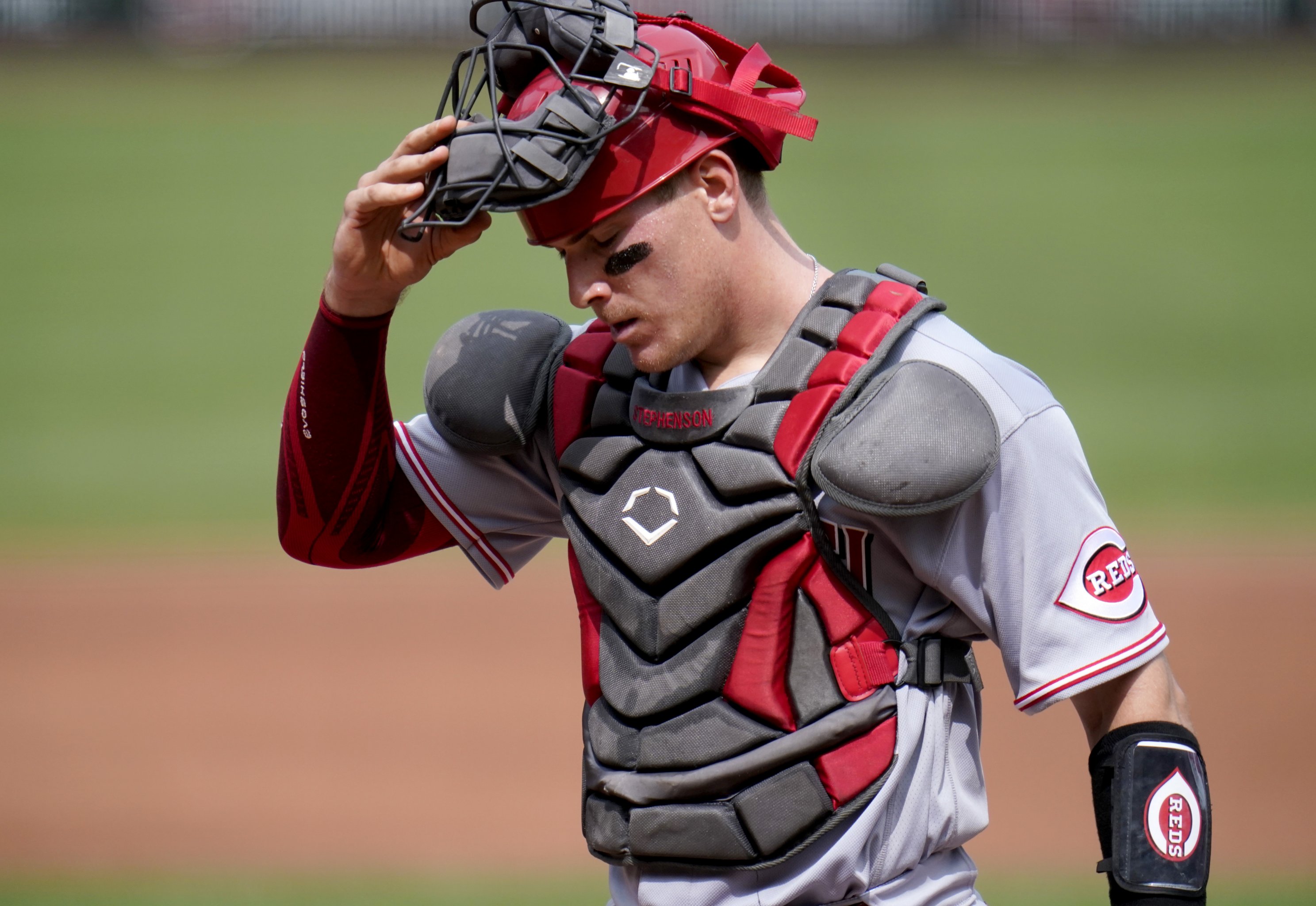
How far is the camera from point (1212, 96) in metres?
19.8

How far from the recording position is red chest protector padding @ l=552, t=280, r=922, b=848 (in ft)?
5.77

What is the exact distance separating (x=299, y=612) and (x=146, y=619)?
34.6 inches

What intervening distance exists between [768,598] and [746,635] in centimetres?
6

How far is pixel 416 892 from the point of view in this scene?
4.86 m

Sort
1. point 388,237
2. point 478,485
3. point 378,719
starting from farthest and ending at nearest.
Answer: point 378,719 < point 478,485 < point 388,237

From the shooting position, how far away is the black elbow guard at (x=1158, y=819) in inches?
65.1

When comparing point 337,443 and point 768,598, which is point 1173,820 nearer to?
point 768,598

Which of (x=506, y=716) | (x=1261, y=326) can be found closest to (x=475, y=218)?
(x=506, y=716)

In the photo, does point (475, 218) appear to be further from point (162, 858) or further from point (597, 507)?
point (162, 858)

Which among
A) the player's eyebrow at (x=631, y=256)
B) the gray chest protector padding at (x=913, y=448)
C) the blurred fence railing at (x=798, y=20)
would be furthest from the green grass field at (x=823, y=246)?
the gray chest protector padding at (x=913, y=448)

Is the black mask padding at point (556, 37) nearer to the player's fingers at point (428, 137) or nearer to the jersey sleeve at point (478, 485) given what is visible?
the player's fingers at point (428, 137)

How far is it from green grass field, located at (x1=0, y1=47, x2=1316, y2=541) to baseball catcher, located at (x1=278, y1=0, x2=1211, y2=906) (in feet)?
27.5

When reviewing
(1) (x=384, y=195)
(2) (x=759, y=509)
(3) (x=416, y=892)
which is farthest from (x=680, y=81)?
(3) (x=416, y=892)

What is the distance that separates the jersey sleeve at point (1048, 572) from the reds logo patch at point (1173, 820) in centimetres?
15
